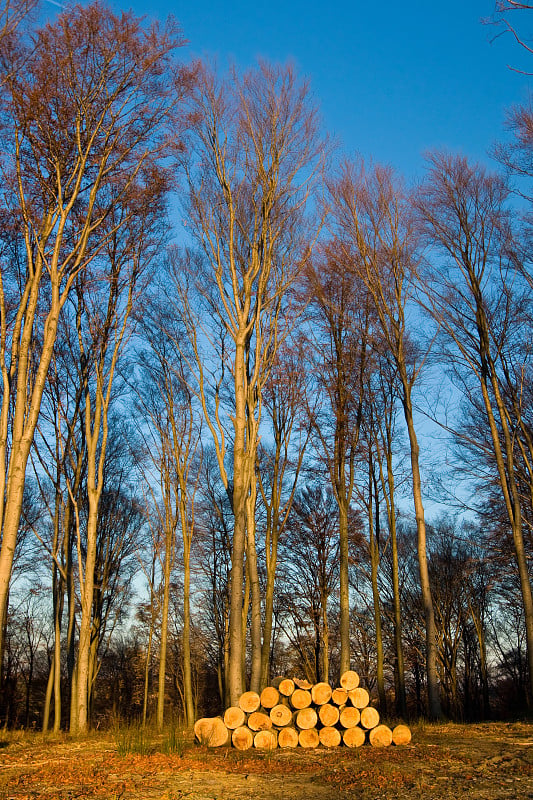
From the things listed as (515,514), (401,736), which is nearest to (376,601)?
(515,514)

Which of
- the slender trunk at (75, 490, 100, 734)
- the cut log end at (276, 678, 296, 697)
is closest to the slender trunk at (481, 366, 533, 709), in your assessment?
the cut log end at (276, 678, 296, 697)

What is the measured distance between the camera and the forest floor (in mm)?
5332

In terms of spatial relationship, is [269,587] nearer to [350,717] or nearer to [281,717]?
[281,717]

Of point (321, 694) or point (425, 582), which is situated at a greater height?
point (425, 582)

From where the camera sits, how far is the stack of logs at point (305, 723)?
8234mm

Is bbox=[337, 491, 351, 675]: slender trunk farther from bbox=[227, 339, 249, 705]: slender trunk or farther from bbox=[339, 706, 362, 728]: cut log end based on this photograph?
bbox=[339, 706, 362, 728]: cut log end

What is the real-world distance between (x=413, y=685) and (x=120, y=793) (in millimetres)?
28620

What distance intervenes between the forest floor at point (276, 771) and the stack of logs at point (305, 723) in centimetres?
29

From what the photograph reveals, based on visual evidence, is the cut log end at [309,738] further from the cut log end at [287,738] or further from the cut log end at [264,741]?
the cut log end at [264,741]

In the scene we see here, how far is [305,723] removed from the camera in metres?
8.41

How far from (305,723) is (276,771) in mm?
1891

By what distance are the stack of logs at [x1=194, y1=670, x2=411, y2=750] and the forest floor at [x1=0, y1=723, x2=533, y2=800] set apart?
0.29 m

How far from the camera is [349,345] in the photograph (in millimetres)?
16453

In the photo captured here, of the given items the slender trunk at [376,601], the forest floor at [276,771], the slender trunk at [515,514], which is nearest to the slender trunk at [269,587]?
the slender trunk at [376,601]
